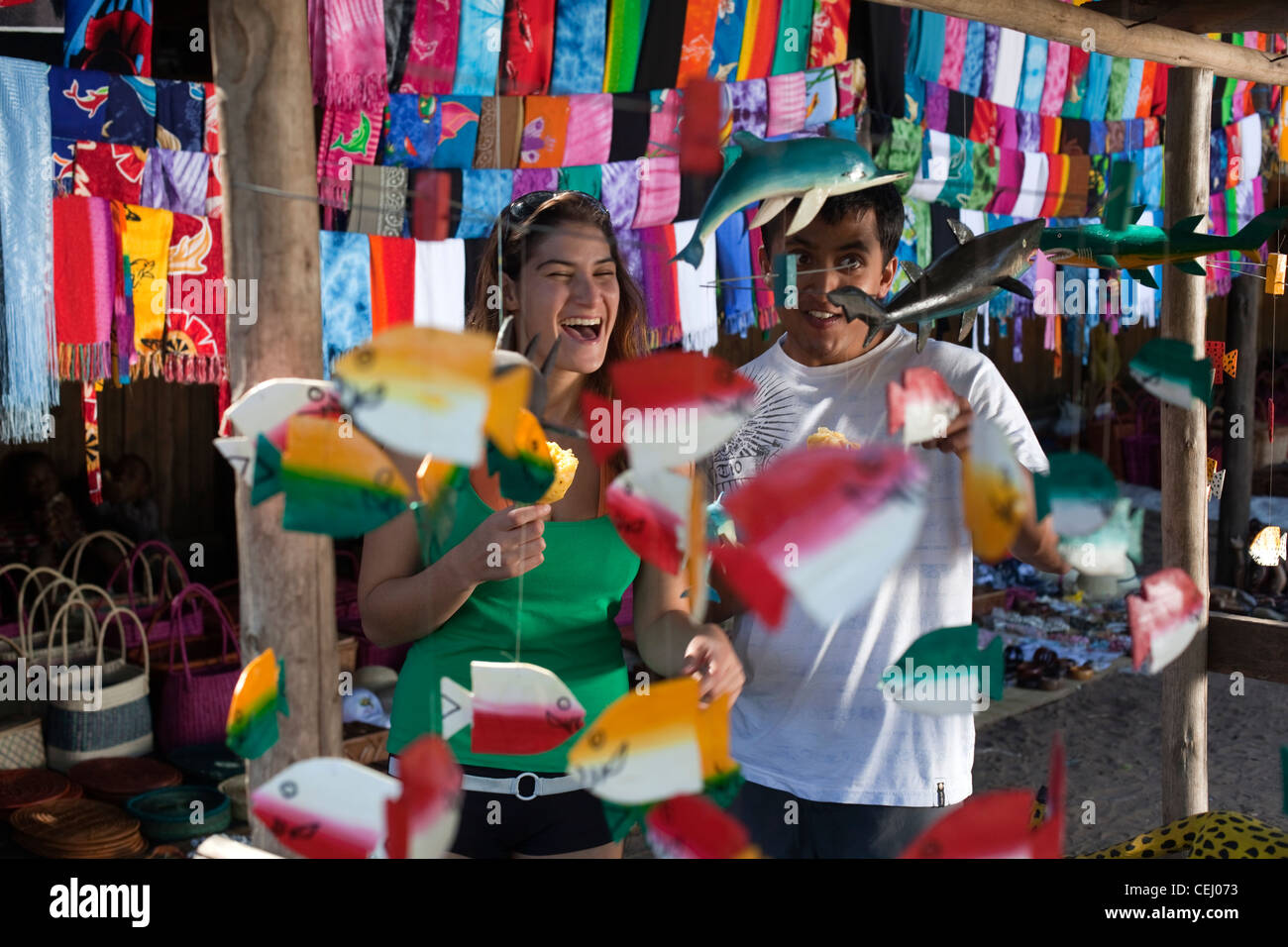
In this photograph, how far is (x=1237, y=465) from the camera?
5652 mm

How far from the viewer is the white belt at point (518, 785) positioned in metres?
1.23

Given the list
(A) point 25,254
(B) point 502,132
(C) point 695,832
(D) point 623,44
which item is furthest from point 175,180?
(C) point 695,832

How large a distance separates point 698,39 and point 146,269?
143 centimetres

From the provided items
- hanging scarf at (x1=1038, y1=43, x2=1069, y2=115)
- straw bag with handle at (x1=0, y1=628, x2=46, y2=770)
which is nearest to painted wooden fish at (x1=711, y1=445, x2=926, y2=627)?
straw bag with handle at (x1=0, y1=628, x2=46, y2=770)

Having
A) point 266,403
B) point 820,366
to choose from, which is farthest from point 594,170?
point 266,403

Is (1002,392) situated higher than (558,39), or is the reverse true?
(558,39)

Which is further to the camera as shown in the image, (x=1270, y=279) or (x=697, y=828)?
(x=1270, y=279)

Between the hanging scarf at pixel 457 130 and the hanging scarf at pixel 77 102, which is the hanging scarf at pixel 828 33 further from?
the hanging scarf at pixel 77 102

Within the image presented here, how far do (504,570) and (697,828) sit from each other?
30 centimetres

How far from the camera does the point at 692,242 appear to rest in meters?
1.04

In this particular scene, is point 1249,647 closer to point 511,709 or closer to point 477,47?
point 511,709

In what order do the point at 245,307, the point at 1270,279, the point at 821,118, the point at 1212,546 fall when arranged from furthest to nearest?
the point at 1212,546 < the point at 821,118 < the point at 1270,279 < the point at 245,307

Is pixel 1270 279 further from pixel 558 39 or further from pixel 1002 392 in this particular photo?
pixel 558 39

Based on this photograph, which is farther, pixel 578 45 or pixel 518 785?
pixel 578 45
